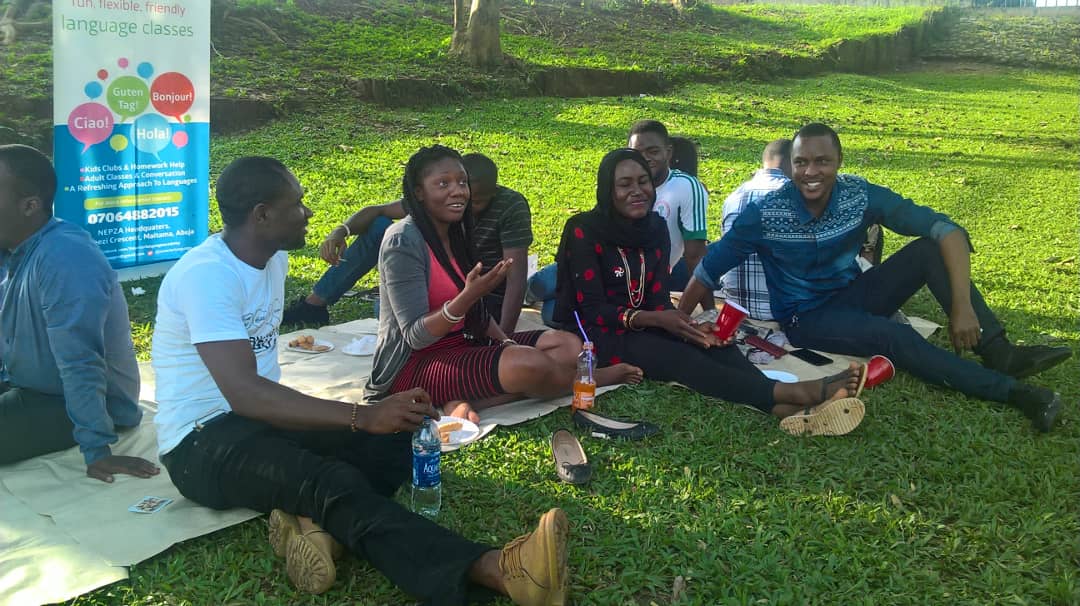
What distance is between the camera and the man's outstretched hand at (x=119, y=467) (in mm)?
3621

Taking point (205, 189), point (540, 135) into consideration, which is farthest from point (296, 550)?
point (540, 135)

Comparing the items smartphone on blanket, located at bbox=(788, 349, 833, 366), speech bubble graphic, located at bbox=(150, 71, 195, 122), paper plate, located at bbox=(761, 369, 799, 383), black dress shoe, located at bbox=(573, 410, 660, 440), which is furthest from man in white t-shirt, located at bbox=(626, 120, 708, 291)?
speech bubble graphic, located at bbox=(150, 71, 195, 122)

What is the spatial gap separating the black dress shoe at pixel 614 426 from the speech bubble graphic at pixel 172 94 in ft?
13.3

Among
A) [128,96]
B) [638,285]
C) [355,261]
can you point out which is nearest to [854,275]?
[638,285]

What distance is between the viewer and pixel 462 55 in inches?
661

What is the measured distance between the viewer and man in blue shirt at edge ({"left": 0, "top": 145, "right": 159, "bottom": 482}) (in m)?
3.50

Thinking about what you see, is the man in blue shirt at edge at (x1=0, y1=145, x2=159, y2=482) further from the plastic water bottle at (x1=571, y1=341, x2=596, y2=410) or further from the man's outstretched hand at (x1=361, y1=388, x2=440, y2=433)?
the plastic water bottle at (x1=571, y1=341, x2=596, y2=410)

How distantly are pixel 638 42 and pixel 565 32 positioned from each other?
81.5 inches

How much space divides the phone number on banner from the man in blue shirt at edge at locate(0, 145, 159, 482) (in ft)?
8.42

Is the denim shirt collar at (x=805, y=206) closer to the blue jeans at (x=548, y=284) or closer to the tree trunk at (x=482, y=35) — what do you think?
the blue jeans at (x=548, y=284)

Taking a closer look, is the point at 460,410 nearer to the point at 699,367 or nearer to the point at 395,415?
the point at 395,415

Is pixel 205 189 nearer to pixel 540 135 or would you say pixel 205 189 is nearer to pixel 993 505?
pixel 993 505

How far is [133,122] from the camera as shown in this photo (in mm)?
6273

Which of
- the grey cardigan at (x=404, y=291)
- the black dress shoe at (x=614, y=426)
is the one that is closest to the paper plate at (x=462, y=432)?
the grey cardigan at (x=404, y=291)
